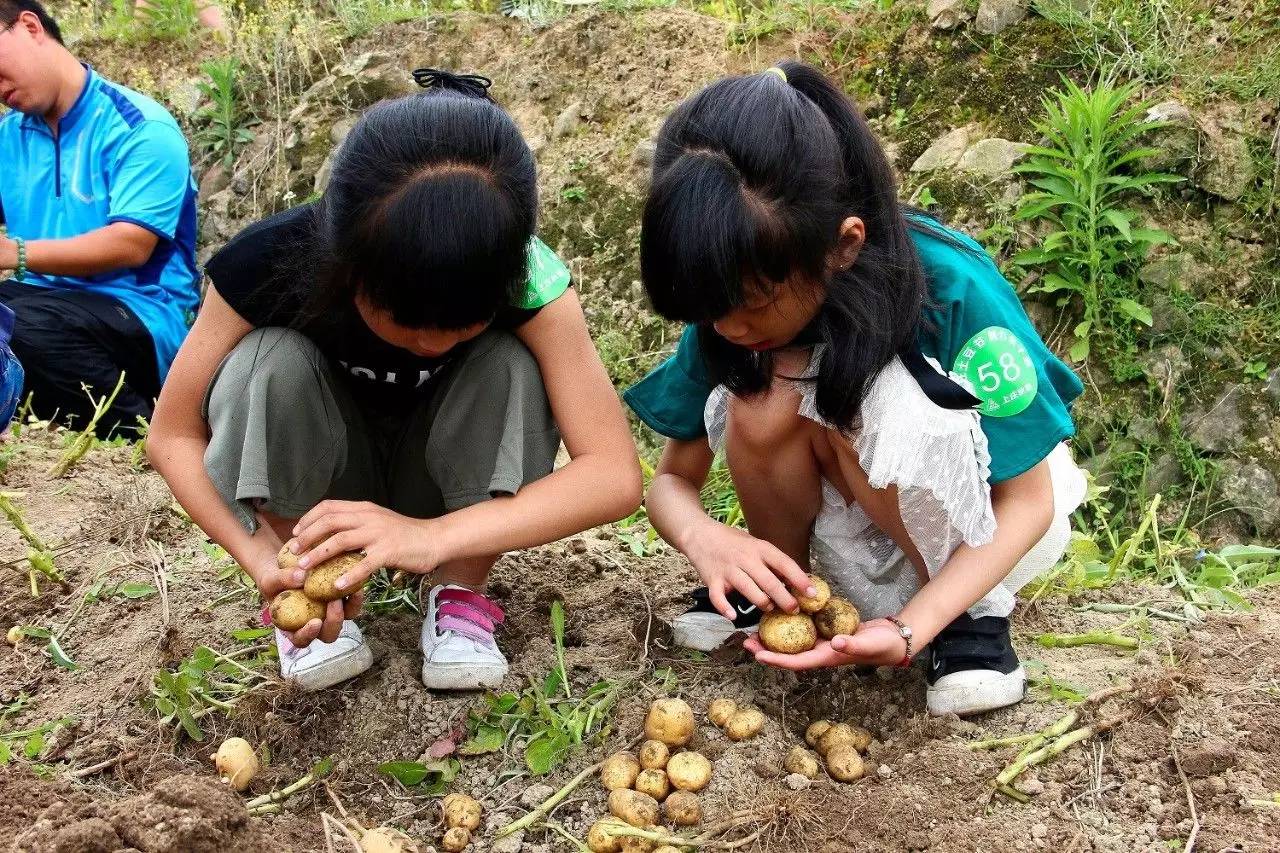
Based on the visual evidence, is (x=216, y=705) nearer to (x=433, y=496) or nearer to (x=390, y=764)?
(x=390, y=764)

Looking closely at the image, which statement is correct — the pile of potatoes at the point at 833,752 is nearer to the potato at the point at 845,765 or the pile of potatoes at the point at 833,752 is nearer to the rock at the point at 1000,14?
the potato at the point at 845,765

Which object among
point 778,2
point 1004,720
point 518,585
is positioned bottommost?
point 518,585

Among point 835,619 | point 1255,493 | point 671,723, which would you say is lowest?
point 1255,493

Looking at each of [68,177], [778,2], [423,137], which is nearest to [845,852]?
[423,137]

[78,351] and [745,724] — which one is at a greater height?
[745,724]

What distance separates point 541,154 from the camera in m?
5.05

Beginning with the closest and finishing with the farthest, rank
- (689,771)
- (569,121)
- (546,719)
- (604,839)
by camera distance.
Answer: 1. (604,839)
2. (689,771)
3. (546,719)
4. (569,121)

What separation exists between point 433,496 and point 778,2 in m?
3.11

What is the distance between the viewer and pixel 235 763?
2057 mm

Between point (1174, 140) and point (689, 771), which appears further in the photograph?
point (1174, 140)

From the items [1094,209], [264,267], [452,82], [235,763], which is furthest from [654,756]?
[1094,209]

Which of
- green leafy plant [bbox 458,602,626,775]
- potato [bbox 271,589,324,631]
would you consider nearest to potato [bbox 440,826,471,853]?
green leafy plant [bbox 458,602,626,775]

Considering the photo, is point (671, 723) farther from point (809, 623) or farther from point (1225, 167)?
point (1225, 167)

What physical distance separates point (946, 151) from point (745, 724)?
2.59 meters
